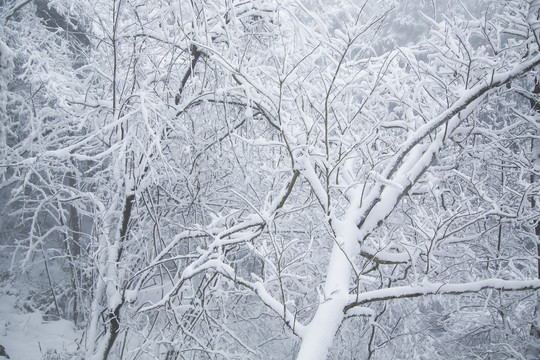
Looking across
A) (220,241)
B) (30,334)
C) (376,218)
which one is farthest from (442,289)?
(30,334)

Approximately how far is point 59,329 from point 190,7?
8.77 metres

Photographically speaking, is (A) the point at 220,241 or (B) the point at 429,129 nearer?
(B) the point at 429,129

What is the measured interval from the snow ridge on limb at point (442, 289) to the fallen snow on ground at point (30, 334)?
6.87m

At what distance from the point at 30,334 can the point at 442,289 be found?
9264mm

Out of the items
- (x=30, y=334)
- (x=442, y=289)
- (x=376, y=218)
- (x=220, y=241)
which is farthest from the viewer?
(x=30, y=334)

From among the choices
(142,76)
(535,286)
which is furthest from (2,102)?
(535,286)

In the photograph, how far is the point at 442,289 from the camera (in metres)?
1.61

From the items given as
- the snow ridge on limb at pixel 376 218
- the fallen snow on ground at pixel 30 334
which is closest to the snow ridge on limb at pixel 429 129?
the snow ridge on limb at pixel 376 218

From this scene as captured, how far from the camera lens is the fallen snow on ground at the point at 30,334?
626 centimetres

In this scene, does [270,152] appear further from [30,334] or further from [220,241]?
[30,334]

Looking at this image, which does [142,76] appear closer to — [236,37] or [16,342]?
[236,37]

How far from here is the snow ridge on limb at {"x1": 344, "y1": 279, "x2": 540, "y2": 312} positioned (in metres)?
1.58

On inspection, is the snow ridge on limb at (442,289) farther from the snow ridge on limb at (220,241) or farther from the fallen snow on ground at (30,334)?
the fallen snow on ground at (30,334)

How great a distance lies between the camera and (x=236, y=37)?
2.37 metres
